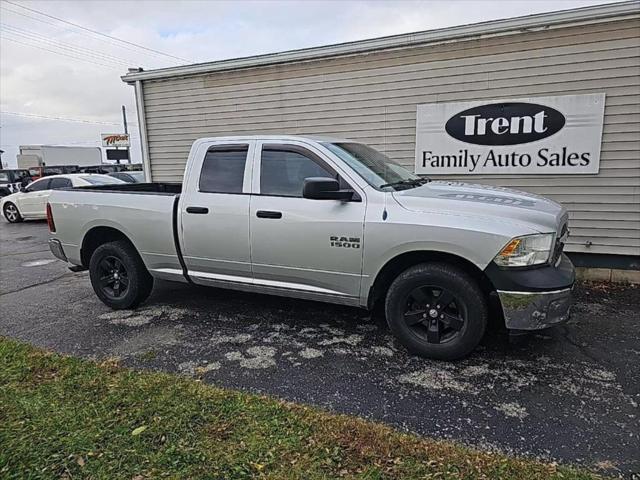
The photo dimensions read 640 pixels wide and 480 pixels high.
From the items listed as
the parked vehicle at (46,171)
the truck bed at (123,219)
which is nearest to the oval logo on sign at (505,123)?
the truck bed at (123,219)

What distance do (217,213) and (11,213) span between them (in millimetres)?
12809

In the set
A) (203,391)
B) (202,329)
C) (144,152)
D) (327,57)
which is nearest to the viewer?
(203,391)

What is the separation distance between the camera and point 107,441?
101 inches

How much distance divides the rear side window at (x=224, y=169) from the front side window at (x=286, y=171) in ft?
0.81

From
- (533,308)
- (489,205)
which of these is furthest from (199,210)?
(533,308)

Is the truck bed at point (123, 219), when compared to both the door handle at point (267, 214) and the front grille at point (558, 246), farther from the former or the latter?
the front grille at point (558, 246)

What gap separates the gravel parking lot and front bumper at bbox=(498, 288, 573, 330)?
1.40 feet

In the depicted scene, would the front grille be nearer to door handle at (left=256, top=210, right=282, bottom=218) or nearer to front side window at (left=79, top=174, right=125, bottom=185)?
door handle at (left=256, top=210, right=282, bottom=218)

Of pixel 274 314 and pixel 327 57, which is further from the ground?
pixel 327 57

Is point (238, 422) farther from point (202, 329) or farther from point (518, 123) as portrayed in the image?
point (518, 123)

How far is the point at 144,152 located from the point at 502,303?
778cm

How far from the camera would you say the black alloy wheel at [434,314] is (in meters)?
3.45

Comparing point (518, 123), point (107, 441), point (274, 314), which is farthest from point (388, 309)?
point (518, 123)

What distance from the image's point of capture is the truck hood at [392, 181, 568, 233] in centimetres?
329
